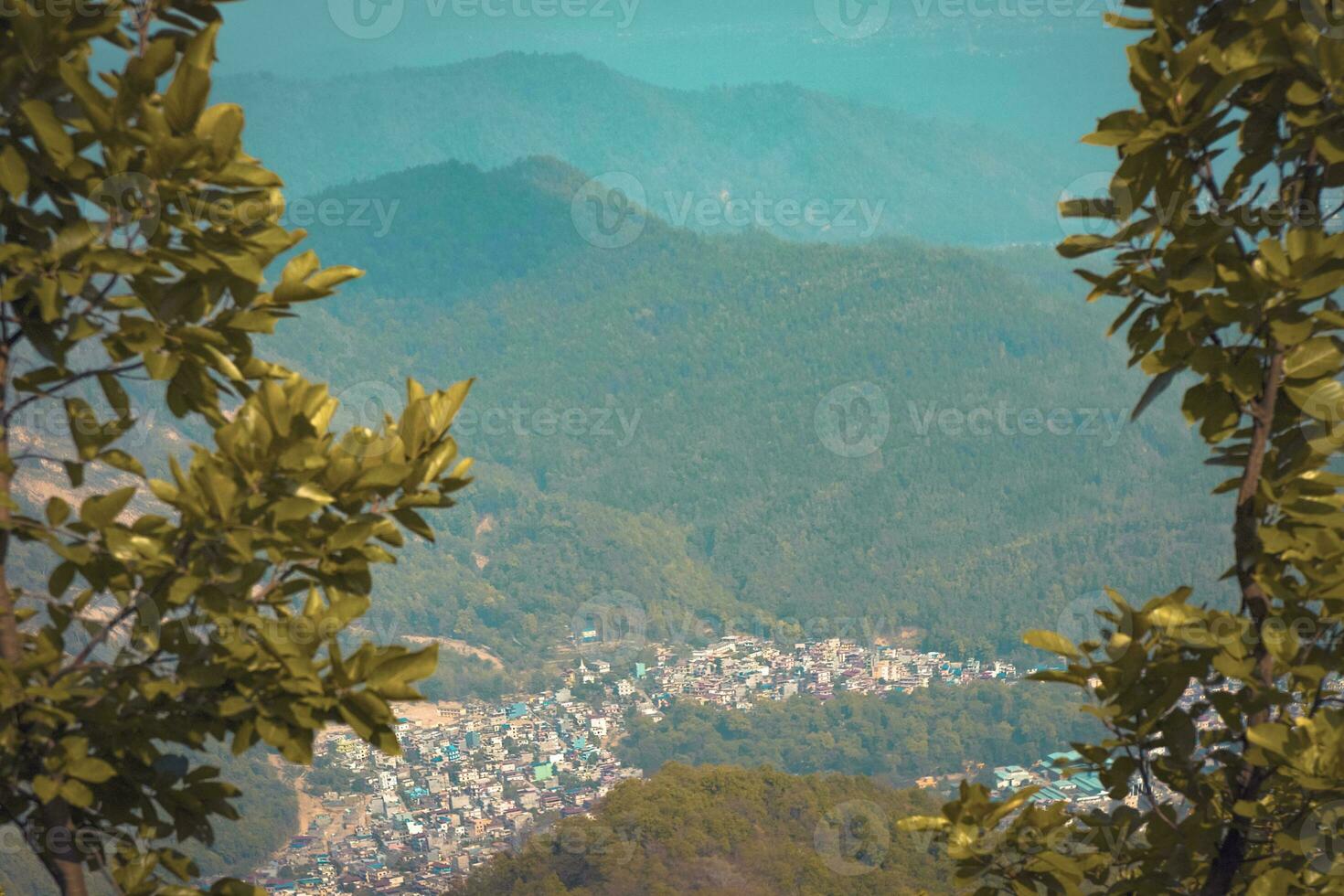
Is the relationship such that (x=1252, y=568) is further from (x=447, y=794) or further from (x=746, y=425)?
(x=746, y=425)

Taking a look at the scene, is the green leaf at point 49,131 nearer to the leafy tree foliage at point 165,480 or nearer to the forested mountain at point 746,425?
the leafy tree foliage at point 165,480

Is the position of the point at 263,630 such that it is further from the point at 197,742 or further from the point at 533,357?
the point at 533,357

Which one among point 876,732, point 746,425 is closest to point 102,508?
point 876,732

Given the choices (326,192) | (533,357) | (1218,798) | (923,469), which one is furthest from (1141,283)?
(326,192)

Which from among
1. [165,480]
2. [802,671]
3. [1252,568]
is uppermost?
[165,480]

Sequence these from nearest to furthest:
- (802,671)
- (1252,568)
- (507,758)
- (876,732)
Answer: (1252,568)
(507,758)
(876,732)
(802,671)
